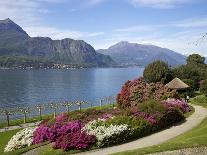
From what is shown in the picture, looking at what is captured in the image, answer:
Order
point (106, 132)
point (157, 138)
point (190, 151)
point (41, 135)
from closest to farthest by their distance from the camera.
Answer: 1. point (190, 151)
2. point (106, 132)
3. point (157, 138)
4. point (41, 135)

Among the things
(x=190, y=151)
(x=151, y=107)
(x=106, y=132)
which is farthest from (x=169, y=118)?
(x=190, y=151)

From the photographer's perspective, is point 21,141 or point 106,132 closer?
point 106,132

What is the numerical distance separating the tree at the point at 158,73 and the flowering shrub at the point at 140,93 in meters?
29.6

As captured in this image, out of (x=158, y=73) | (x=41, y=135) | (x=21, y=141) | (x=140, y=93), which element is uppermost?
(x=158, y=73)

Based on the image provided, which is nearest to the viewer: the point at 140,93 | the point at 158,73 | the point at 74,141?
the point at 74,141

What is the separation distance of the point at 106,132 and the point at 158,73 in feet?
192

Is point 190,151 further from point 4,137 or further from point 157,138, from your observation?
point 4,137

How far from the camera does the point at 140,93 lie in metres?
54.6

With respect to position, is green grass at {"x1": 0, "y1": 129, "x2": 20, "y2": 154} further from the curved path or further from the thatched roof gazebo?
the thatched roof gazebo

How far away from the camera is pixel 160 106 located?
38094 mm

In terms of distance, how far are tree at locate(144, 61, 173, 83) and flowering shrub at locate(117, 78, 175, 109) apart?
97.0 ft

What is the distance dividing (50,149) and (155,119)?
36.8 feet

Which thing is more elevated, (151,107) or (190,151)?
(151,107)

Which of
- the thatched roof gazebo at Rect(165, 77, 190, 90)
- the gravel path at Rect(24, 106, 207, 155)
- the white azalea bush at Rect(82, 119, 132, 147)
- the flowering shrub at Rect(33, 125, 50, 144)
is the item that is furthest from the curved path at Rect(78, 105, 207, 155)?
the thatched roof gazebo at Rect(165, 77, 190, 90)
